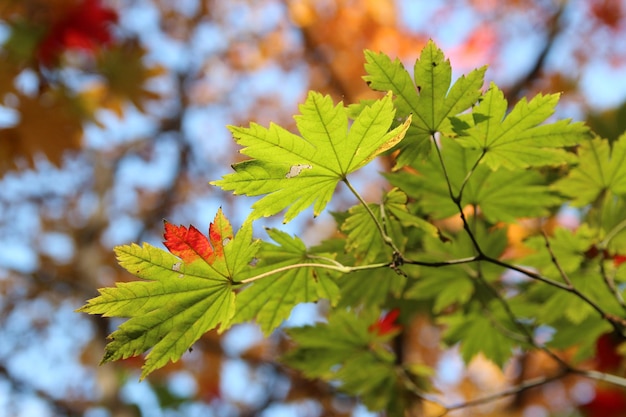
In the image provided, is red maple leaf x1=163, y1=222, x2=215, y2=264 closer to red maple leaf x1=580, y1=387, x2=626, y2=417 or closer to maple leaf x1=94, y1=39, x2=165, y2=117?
maple leaf x1=94, y1=39, x2=165, y2=117

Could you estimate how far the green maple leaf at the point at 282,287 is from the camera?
0.75m

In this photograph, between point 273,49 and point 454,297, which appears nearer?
point 454,297

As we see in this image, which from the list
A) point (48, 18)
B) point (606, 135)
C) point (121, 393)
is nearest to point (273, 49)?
point (48, 18)

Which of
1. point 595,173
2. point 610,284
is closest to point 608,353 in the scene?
point 610,284

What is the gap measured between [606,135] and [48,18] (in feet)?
7.39

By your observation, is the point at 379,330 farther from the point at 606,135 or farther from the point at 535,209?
the point at 606,135

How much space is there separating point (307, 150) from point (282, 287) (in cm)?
22

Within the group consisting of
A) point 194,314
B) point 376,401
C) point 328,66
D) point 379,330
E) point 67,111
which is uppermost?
point 328,66

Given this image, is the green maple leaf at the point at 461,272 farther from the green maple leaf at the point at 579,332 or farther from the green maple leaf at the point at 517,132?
the green maple leaf at the point at 517,132

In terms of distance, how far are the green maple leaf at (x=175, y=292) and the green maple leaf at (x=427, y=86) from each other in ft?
0.82

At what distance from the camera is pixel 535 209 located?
89cm

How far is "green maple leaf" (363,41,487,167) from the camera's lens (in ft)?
2.12

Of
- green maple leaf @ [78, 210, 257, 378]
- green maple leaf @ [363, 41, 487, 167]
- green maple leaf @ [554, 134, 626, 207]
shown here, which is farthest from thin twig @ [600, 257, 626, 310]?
green maple leaf @ [78, 210, 257, 378]

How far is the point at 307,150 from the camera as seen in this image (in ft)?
2.12
